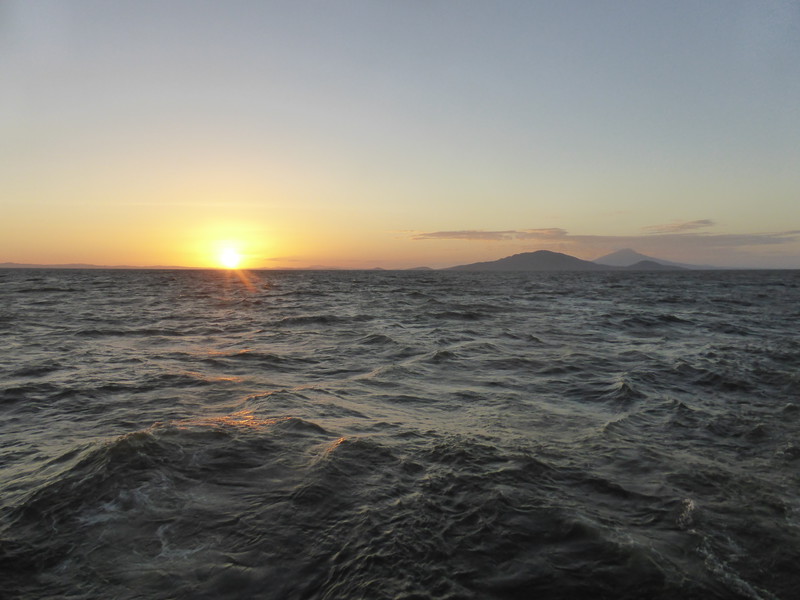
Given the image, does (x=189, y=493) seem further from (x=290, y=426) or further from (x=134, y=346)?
(x=134, y=346)

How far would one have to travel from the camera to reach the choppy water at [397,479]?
380cm

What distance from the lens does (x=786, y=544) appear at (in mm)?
4215

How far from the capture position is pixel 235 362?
1281 cm

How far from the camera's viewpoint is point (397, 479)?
216 inches

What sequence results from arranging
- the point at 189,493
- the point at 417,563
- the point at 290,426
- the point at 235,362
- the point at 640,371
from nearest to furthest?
the point at 417,563, the point at 189,493, the point at 290,426, the point at 640,371, the point at 235,362

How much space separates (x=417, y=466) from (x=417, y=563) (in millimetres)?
1978

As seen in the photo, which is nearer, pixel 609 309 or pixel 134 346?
pixel 134 346

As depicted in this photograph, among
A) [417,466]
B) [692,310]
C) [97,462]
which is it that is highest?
[97,462]

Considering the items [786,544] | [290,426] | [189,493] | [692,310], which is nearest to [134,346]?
[290,426]

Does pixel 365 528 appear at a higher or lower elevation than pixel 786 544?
higher

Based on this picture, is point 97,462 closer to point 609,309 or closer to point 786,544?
point 786,544

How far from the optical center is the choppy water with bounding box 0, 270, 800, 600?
380cm

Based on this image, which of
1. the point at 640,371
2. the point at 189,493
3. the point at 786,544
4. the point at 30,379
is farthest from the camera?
the point at 640,371

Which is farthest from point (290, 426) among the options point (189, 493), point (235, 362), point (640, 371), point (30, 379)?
point (640, 371)
